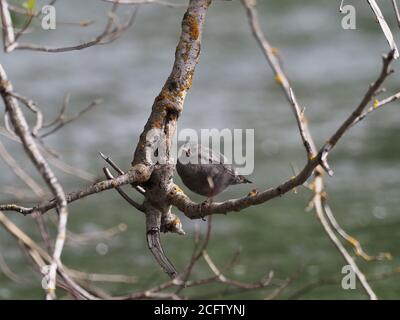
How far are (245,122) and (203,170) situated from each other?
7491 millimetres

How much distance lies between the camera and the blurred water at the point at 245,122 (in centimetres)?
748

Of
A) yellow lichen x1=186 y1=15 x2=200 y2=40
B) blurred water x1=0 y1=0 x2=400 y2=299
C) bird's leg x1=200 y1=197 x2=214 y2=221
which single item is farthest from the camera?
blurred water x1=0 y1=0 x2=400 y2=299

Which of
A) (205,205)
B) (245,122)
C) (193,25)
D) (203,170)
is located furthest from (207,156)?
(245,122)

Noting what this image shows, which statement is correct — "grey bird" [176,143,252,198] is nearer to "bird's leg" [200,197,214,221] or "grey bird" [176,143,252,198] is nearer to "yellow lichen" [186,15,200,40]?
"bird's leg" [200,197,214,221]

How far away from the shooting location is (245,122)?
33.1 ft

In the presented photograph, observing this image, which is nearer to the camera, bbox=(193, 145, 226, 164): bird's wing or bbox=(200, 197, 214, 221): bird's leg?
bbox=(200, 197, 214, 221): bird's leg

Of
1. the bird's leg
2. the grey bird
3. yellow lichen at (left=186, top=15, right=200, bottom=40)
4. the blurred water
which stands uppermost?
the blurred water

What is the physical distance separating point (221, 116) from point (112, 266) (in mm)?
3482

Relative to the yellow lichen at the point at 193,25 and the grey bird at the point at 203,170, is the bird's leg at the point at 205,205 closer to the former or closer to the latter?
the grey bird at the point at 203,170

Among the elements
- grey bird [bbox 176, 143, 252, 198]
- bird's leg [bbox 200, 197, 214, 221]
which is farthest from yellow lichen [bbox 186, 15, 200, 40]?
bird's leg [bbox 200, 197, 214, 221]

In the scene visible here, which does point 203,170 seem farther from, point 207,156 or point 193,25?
point 193,25

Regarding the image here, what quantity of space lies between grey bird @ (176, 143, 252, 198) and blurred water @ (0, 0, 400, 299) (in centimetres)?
375

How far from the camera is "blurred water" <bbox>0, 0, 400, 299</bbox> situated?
7.48 meters

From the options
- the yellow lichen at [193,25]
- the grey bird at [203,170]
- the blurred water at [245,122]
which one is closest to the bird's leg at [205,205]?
the grey bird at [203,170]
